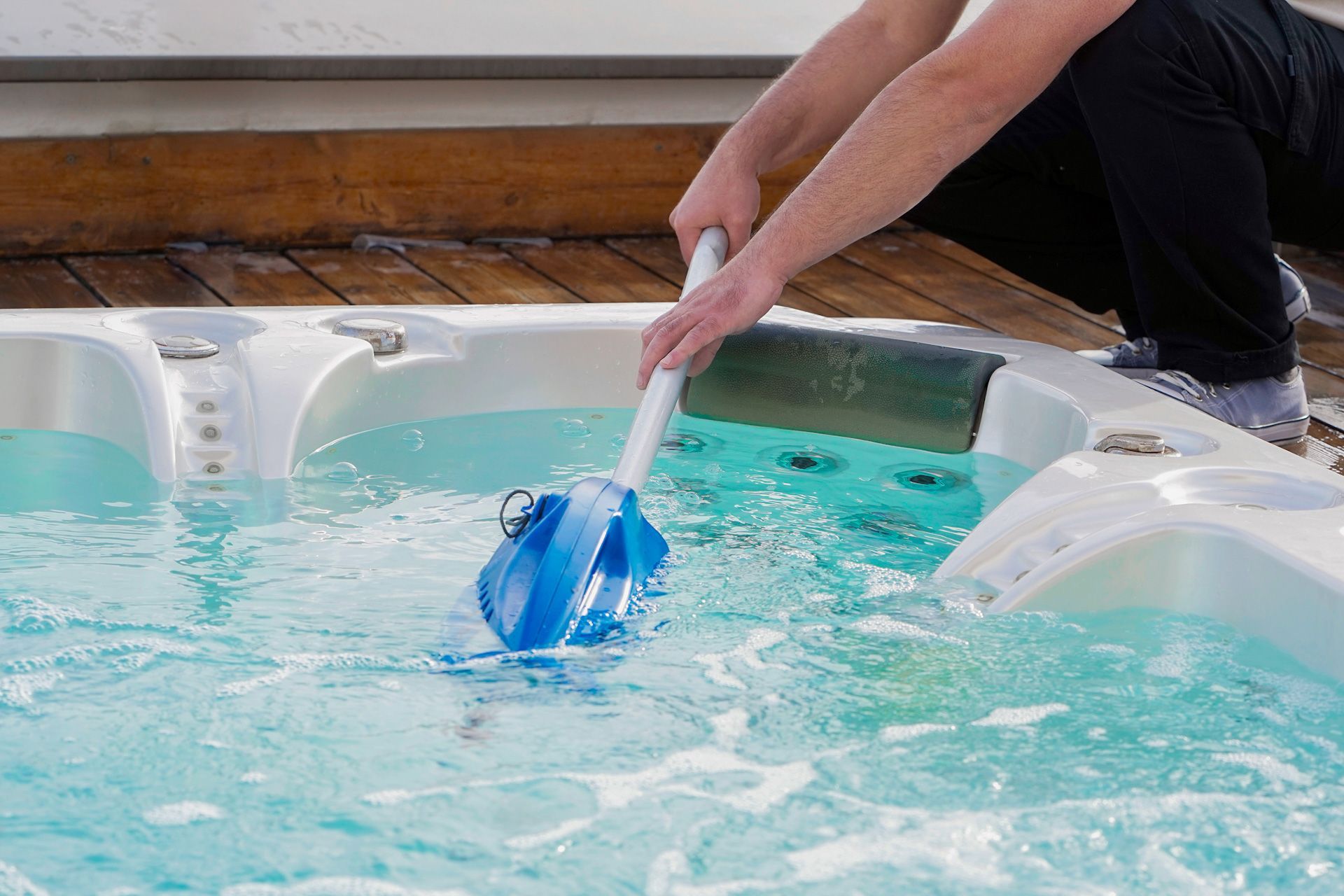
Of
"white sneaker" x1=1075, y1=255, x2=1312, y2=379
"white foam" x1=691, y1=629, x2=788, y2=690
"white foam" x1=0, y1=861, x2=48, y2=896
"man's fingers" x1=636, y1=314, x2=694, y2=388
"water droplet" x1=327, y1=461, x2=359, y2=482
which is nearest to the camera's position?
"white foam" x1=0, y1=861, x2=48, y2=896

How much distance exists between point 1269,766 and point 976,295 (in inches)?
65.0

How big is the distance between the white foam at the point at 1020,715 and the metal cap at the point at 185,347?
2.98 feet

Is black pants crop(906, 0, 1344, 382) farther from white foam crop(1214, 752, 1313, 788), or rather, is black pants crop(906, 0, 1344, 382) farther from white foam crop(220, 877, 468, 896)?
white foam crop(220, 877, 468, 896)

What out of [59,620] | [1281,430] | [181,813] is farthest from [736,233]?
[181,813]

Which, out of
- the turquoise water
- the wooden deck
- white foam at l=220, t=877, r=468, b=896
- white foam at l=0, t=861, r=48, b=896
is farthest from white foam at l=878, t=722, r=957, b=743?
the wooden deck

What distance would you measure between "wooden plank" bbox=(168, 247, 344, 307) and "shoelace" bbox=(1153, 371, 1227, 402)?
128 cm

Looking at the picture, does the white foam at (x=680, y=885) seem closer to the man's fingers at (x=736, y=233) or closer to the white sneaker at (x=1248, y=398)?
the man's fingers at (x=736, y=233)

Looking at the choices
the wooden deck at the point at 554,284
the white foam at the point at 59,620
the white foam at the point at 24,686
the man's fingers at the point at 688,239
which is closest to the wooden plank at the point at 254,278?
the wooden deck at the point at 554,284

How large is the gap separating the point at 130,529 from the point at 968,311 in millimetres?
1541

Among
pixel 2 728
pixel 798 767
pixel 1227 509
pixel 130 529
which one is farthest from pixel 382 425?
pixel 1227 509

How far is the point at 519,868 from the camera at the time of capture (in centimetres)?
91

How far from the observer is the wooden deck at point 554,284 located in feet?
7.86

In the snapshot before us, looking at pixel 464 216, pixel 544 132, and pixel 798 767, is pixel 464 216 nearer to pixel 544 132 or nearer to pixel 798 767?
pixel 544 132

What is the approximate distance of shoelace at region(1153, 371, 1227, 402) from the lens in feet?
5.58
